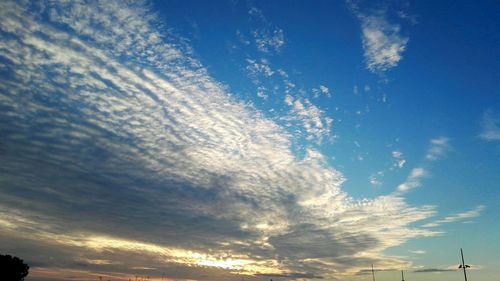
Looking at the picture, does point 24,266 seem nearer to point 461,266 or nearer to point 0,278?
point 0,278

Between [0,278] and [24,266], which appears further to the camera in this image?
[24,266]

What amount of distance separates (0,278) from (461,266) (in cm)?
15795

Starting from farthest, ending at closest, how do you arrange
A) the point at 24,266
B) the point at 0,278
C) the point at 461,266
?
the point at 24,266 → the point at 0,278 → the point at 461,266

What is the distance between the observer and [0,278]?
128 m

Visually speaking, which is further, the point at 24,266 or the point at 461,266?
the point at 24,266

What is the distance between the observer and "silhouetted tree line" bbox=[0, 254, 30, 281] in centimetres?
13062

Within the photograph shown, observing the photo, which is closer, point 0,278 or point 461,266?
point 461,266

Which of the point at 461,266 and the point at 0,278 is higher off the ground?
the point at 461,266

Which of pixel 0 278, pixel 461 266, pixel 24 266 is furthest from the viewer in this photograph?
pixel 24 266

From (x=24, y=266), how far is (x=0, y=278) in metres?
12.2

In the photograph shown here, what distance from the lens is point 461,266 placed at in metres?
102

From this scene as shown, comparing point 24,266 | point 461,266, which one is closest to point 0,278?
point 24,266

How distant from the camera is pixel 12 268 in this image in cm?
13375

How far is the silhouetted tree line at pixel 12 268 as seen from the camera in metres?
131
